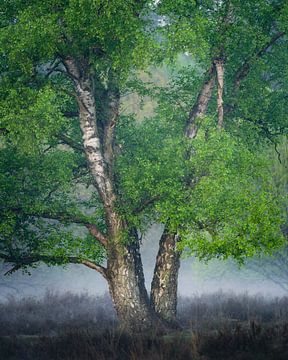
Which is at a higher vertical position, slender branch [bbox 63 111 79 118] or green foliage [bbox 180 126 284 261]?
slender branch [bbox 63 111 79 118]

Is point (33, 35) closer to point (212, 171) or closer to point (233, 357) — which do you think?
point (212, 171)

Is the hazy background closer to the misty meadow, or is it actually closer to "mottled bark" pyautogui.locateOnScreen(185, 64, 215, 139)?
the misty meadow

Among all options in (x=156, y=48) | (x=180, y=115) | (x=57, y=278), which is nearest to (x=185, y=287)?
(x=57, y=278)

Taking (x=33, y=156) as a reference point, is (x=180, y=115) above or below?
above

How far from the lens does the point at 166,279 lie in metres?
19.1

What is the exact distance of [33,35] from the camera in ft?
53.0

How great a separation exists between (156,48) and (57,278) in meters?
34.9

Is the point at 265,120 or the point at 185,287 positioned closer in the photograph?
the point at 265,120

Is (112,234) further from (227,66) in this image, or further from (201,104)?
(227,66)

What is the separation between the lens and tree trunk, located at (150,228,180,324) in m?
19.1

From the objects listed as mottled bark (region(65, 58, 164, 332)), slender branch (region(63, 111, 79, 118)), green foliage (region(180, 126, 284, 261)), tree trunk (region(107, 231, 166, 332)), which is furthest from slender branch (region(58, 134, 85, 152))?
green foliage (region(180, 126, 284, 261))

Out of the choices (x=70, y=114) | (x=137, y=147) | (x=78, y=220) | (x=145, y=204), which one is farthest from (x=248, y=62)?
(x=78, y=220)

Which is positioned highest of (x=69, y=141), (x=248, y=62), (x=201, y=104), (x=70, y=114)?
(x=248, y=62)

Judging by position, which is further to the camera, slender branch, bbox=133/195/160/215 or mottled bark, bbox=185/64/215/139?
mottled bark, bbox=185/64/215/139
